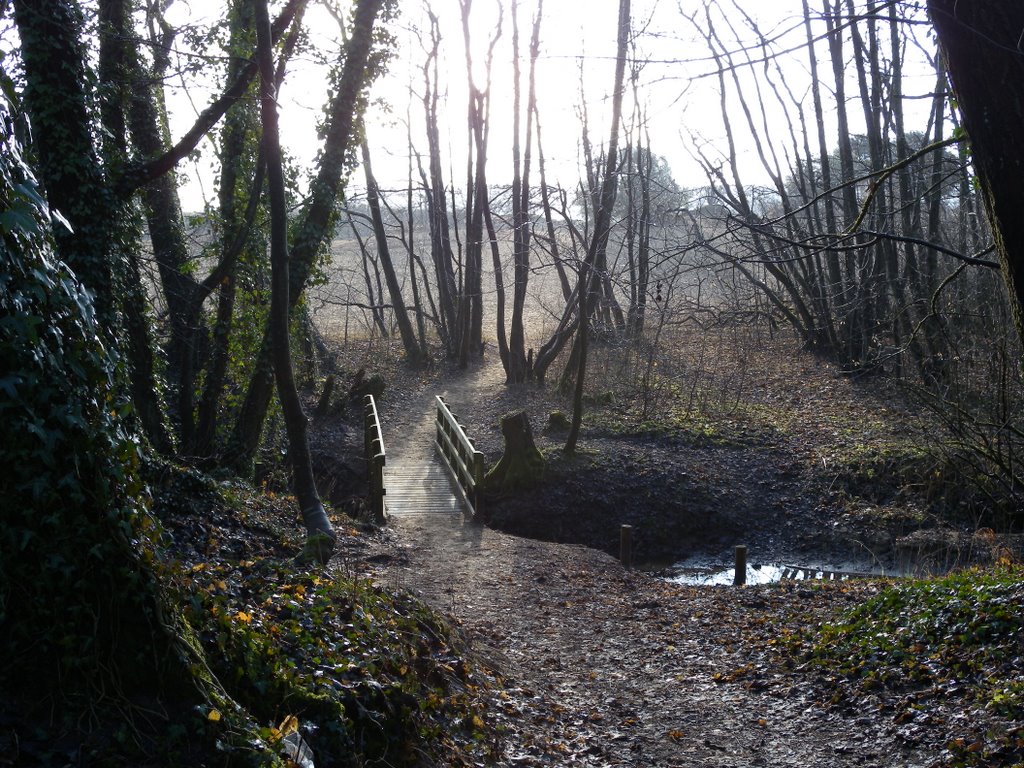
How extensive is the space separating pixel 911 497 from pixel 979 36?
13.1 meters

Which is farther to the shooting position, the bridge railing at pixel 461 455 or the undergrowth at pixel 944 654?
the bridge railing at pixel 461 455

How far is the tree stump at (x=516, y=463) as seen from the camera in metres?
17.3

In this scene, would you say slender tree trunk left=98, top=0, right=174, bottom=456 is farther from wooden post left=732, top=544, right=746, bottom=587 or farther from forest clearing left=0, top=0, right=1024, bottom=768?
wooden post left=732, top=544, right=746, bottom=587

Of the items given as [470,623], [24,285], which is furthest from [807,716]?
[24,285]

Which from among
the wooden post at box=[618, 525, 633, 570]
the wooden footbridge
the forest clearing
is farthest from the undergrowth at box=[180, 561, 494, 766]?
the wooden footbridge

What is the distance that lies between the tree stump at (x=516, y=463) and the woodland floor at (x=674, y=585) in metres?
0.31

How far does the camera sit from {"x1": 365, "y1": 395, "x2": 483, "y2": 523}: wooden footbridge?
15906 mm

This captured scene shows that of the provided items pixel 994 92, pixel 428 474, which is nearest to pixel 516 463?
pixel 428 474

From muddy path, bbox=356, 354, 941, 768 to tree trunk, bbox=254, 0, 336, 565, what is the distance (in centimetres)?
102

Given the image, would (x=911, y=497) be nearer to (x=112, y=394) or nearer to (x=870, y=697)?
(x=870, y=697)

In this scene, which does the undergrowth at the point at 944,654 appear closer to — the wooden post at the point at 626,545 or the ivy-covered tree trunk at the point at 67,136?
the wooden post at the point at 626,545

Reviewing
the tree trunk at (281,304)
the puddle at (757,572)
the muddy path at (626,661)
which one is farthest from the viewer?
the puddle at (757,572)

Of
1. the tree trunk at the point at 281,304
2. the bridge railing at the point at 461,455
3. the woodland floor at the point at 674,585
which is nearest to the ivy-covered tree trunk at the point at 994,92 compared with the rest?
the woodland floor at the point at 674,585

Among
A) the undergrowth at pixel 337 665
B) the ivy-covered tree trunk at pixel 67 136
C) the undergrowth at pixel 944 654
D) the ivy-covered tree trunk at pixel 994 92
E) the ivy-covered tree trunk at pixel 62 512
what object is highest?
the ivy-covered tree trunk at pixel 67 136
